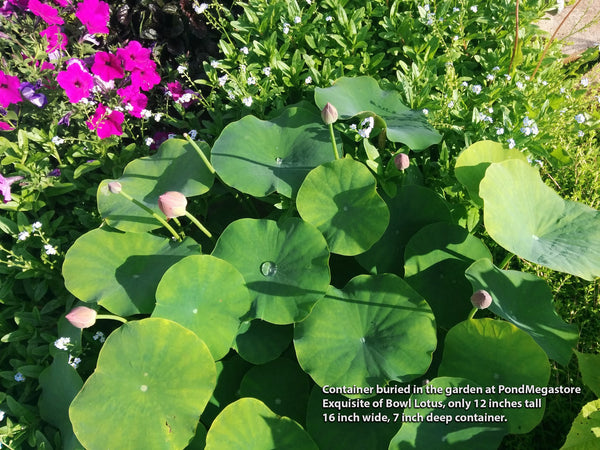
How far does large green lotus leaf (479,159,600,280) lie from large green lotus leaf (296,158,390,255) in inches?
14.6

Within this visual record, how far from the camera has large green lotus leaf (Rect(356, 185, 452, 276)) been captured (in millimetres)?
1812

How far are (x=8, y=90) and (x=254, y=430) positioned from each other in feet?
5.66

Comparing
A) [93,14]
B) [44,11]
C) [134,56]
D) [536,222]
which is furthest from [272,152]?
[44,11]

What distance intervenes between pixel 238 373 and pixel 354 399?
438mm

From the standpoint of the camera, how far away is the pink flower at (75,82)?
198 cm

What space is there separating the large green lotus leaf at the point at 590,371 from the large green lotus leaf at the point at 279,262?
2.85ft

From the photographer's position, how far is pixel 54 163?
2.34 metres

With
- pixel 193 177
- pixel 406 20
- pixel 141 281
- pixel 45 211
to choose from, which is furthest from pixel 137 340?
pixel 406 20

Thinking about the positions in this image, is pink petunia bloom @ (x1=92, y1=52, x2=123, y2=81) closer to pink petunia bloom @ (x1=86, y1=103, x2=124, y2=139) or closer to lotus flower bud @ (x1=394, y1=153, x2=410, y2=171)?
pink petunia bloom @ (x1=86, y1=103, x2=124, y2=139)

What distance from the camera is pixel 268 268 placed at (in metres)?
1.66

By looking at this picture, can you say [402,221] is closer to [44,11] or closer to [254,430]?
[254,430]

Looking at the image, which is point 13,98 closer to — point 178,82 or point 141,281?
point 178,82

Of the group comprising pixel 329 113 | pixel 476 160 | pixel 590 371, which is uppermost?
pixel 329 113

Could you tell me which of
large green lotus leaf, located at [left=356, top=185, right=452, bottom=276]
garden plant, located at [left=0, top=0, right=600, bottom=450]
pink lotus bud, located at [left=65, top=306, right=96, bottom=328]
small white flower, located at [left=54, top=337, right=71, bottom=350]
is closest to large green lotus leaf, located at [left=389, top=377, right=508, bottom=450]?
garden plant, located at [left=0, top=0, right=600, bottom=450]
